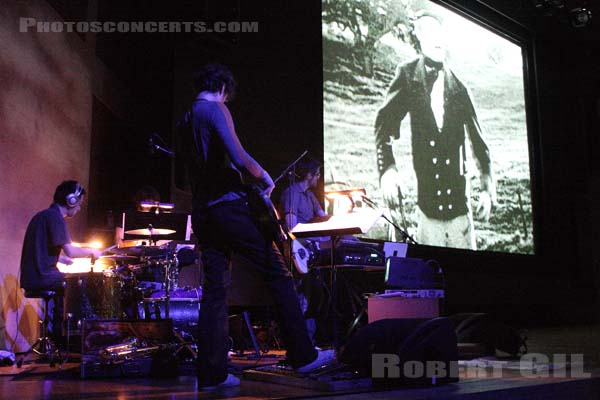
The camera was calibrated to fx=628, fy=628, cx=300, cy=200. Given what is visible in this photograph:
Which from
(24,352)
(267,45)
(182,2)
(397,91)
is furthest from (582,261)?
(24,352)

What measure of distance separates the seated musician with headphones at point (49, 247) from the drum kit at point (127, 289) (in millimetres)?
142

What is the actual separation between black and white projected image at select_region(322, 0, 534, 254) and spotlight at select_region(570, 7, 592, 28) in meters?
1.10

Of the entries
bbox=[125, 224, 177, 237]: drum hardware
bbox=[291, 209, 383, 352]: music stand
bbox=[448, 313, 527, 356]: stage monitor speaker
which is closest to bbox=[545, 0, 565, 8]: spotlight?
bbox=[448, 313, 527, 356]: stage monitor speaker

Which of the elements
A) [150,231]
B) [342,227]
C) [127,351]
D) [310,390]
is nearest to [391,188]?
[150,231]

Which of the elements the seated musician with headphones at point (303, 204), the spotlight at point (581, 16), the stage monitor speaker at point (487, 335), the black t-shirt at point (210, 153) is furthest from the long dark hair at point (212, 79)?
the spotlight at point (581, 16)

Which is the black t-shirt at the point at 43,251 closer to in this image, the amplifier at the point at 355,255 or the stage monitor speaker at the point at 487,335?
the amplifier at the point at 355,255

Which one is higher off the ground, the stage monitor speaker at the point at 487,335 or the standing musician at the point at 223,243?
the standing musician at the point at 223,243

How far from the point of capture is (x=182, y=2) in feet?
20.0

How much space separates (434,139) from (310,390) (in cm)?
553

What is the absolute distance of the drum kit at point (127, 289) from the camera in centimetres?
428

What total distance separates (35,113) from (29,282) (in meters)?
1.88

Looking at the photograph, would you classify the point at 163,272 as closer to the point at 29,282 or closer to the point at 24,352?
the point at 29,282

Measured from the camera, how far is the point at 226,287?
118 inches

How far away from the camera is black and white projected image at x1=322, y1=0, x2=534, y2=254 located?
6.76 metres
